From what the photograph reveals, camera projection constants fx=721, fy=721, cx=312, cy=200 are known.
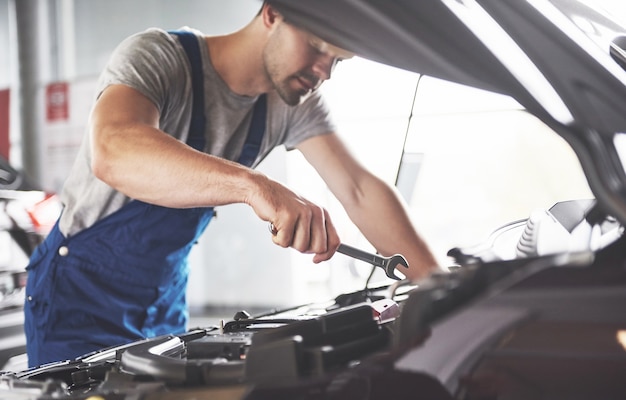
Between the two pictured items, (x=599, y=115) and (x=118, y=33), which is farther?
(x=118, y=33)

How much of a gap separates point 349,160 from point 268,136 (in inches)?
10.2

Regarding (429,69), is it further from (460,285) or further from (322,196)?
(322,196)

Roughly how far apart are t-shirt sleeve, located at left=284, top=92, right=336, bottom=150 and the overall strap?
0.07 meters

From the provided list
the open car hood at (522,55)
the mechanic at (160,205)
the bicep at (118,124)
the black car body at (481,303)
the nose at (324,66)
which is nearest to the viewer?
the black car body at (481,303)

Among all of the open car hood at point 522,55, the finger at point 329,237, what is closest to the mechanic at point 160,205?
the finger at point 329,237

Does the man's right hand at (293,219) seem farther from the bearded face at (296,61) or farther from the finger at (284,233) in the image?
the bearded face at (296,61)

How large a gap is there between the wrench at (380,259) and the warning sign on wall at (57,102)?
5063mm

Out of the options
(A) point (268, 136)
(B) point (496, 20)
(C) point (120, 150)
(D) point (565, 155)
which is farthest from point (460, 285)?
(A) point (268, 136)

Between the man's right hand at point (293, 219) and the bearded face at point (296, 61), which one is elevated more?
the bearded face at point (296, 61)

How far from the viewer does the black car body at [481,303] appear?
716mm

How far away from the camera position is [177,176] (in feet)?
3.79

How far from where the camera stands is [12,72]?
6.21 m

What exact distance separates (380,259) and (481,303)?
56 cm

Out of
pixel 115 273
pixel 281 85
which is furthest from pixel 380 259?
pixel 115 273
